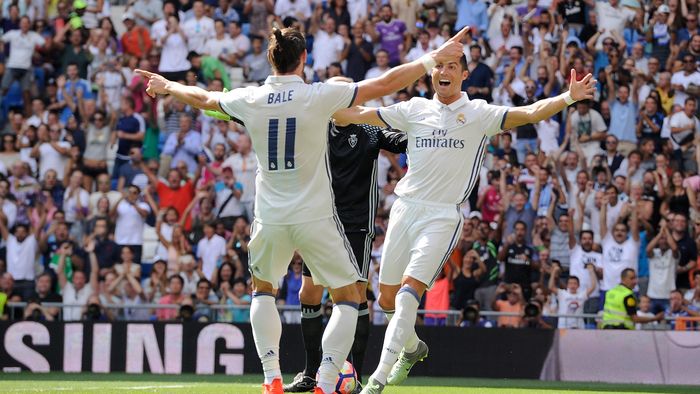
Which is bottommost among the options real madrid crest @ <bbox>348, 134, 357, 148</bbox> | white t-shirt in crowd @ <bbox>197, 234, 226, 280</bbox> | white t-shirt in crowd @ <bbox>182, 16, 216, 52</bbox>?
white t-shirt in crowd @ <bbox>197, 234, 226, 280</bbox>

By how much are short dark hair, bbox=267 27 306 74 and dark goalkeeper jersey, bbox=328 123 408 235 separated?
7.84ft

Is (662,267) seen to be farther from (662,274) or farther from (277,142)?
(277,142)

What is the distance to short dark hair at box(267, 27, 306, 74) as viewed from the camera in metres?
9.58

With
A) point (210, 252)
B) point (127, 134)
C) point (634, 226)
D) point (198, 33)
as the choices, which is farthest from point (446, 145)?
point (198, 33)

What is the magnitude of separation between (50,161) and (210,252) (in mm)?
3859

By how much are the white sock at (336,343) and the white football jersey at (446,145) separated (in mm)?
1807

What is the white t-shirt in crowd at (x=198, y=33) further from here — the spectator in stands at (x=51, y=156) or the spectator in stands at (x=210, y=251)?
the spectator in stands at (x=210, y=251)

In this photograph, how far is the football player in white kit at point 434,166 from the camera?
36.5ft

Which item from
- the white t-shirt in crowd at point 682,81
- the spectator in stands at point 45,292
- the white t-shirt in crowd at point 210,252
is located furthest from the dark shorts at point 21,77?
the white t-shirt in crowd at point 682,81

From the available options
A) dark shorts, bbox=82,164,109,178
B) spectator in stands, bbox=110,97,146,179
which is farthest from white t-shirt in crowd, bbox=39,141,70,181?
spectator in stands, bbox=110,97,146,179

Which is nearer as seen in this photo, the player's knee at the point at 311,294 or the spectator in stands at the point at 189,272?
the player's knee at the point at 311,294

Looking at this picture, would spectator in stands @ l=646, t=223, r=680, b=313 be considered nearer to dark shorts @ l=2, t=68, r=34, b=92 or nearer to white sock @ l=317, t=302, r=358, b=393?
white sock @ l=317, t=302, r=358, b=393

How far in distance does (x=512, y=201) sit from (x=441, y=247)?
9357 mm

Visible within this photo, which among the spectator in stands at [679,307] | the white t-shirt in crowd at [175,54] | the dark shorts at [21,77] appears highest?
the white t-shirt in crowd at [175,54]
